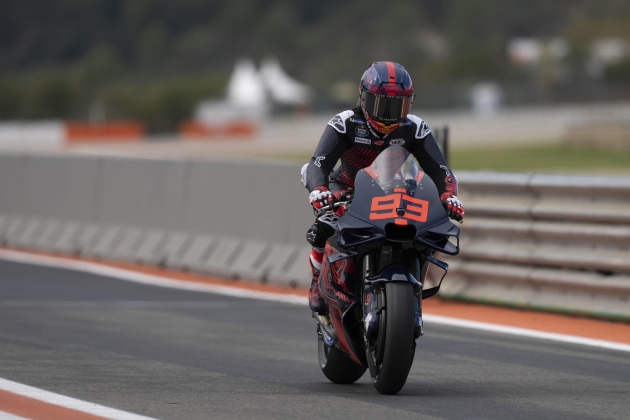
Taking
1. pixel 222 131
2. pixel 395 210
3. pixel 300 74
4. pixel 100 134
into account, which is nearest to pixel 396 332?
pixel 395 210

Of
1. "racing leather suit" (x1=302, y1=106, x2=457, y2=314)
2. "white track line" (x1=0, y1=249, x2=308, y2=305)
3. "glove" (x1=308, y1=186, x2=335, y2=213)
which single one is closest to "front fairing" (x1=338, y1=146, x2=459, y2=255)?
"glove" (x1=308, y1=186, x2=335, y2=213)

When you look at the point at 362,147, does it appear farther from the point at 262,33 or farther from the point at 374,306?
the point at 262,33

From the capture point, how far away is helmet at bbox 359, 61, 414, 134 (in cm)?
673

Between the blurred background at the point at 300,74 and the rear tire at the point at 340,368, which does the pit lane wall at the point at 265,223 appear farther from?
the blurred background at the point at 300,74

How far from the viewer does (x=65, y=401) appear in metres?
6.23

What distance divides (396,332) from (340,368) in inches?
42.8

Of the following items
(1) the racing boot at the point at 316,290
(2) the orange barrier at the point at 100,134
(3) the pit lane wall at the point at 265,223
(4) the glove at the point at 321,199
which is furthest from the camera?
(2) the orange barrier at the point at 100,134

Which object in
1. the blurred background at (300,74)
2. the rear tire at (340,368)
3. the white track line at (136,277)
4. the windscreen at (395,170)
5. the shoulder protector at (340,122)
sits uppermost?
the blurred background at (300,74)

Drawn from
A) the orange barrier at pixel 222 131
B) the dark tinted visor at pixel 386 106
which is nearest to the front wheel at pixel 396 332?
the dark tinted visor at pixel 386 106

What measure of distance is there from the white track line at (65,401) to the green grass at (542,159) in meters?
28.8

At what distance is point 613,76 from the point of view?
87.7 metres

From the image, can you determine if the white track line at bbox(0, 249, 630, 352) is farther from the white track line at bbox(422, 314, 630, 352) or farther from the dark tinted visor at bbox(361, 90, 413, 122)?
the dark tinted visor at bbox(361, 90, 413, 122)

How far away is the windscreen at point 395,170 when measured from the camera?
6414 millimetres

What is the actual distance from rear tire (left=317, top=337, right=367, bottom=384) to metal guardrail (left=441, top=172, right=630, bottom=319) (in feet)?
11.5
